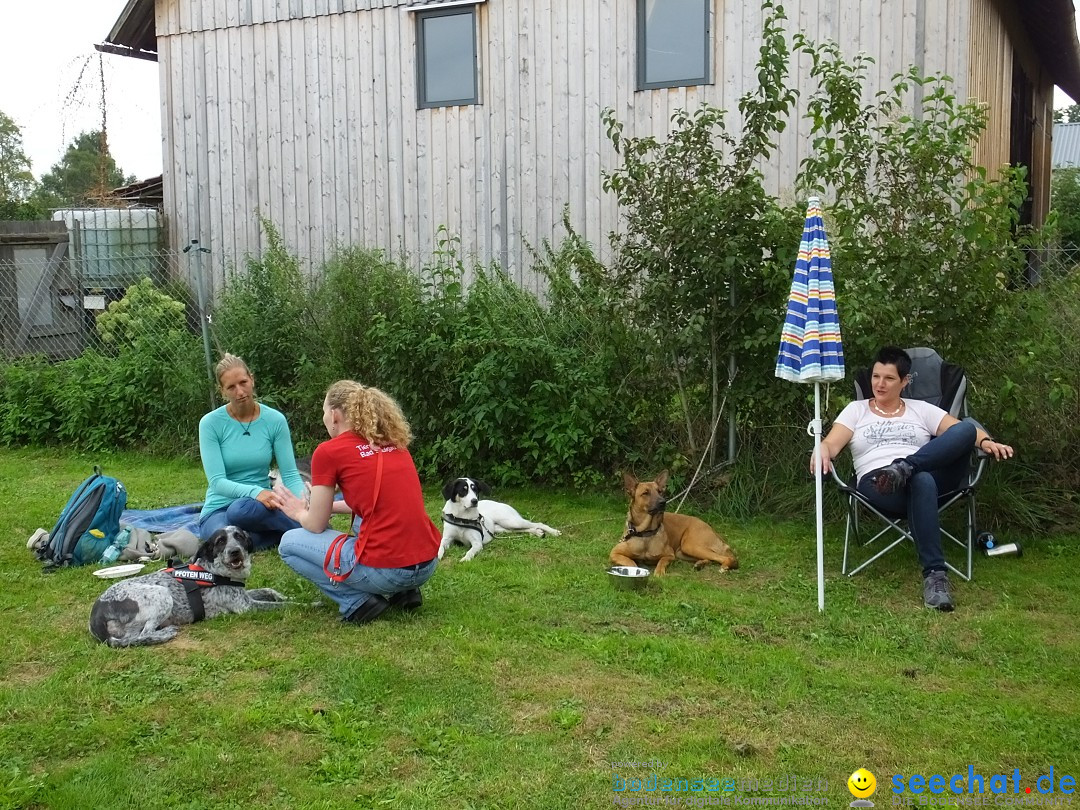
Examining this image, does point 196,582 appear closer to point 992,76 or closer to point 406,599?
point 406,599

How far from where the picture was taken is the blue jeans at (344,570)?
4.62 meters

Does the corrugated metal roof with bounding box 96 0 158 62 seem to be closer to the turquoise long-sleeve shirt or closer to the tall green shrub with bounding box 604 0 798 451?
the tall green shrub with bounding box 604 0 798 451

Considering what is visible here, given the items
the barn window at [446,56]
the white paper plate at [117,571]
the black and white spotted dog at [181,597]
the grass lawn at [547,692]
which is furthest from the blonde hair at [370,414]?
the barn window at [446,56]

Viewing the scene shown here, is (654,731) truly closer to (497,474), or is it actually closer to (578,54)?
(497,474)

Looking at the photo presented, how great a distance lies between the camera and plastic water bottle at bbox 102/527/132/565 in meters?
5.92

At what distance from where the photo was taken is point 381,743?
348 centimetres

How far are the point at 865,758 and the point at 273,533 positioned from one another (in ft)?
12.7

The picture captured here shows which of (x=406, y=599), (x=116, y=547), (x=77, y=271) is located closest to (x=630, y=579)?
(x=406, y=599)

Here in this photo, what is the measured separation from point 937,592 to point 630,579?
148 cm

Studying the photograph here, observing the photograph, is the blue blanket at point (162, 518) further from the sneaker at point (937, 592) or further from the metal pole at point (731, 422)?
the sneaker at point (937, 592)

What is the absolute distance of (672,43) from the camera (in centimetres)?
1001

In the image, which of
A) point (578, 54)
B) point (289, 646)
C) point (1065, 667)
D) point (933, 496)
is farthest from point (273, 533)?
point (578, 54)

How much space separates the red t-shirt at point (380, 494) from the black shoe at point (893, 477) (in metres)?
2.27

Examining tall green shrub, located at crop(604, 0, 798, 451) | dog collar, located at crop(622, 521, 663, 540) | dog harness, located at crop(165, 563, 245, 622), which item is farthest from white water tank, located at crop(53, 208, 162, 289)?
dog collar, located at crop(622, 521, 663, 540)
